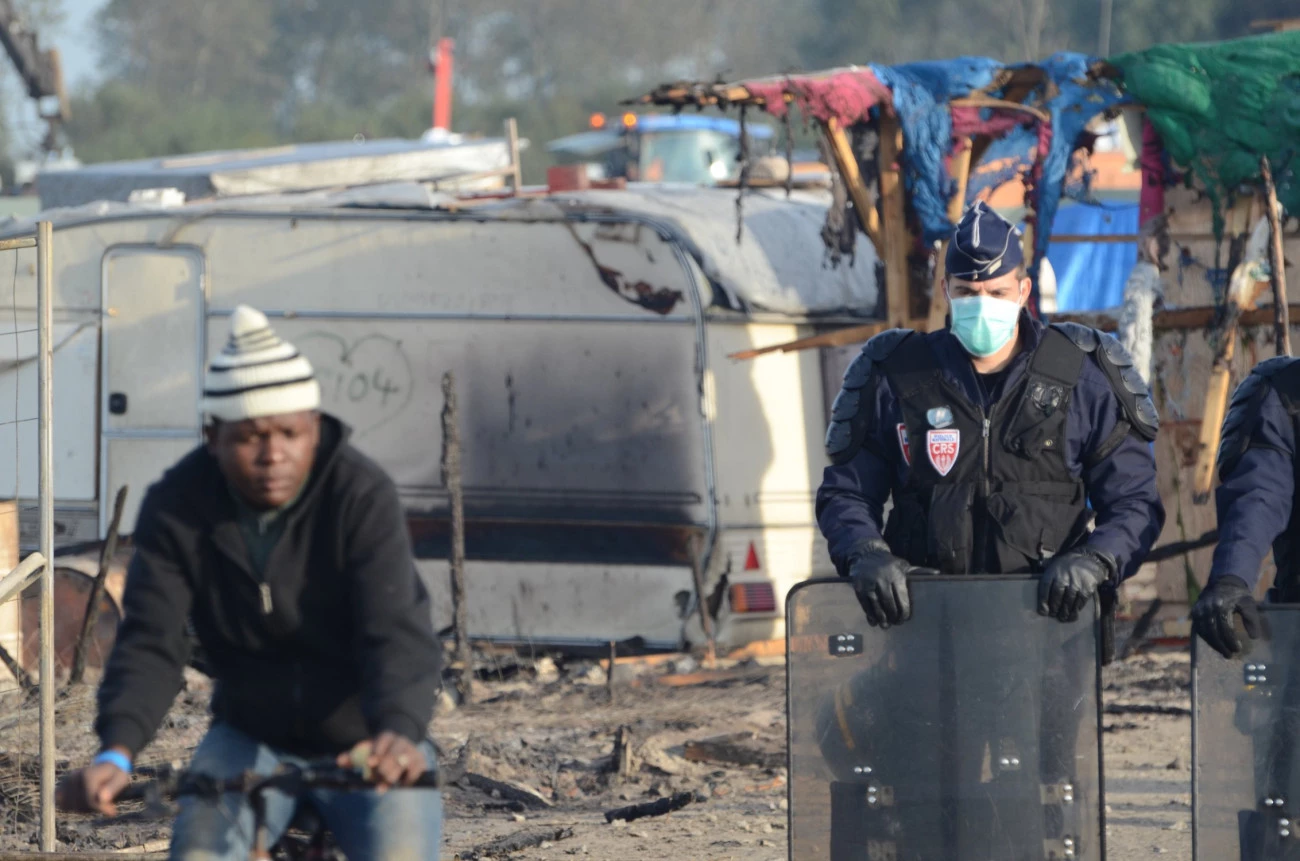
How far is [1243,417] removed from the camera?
553 centimetres

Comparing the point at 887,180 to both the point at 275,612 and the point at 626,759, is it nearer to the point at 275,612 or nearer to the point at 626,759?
the point at 626,759

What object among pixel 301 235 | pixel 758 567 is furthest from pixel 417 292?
pixel 758 567

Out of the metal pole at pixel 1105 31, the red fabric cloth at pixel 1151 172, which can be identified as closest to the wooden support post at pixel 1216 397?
the red fabric cloth at pixel 1151 172

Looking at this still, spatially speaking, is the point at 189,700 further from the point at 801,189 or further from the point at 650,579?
the point at 801,189

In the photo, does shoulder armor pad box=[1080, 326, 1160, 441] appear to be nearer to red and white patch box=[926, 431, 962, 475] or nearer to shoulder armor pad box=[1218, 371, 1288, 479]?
shoulder armor pad box=[1218, 371, 1288, 479]

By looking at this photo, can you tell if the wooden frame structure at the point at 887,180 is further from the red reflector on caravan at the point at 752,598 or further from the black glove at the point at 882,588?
the black glove at the point at 882,588

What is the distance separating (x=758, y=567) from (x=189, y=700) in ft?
11.3

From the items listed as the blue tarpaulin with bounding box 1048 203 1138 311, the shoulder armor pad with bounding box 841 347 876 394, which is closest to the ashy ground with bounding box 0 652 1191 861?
the shoulder armor pad with bounding box 841 347 876 394

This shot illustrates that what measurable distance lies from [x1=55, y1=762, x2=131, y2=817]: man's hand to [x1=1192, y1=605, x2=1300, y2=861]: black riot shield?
2905 millimetres

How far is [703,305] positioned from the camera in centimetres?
1173

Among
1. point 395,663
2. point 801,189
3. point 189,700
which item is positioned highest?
point 801,189

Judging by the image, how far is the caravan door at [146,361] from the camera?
1221 centimetres

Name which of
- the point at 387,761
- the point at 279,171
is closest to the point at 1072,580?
the point at 387,761

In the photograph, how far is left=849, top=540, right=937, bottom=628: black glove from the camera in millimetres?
5391
